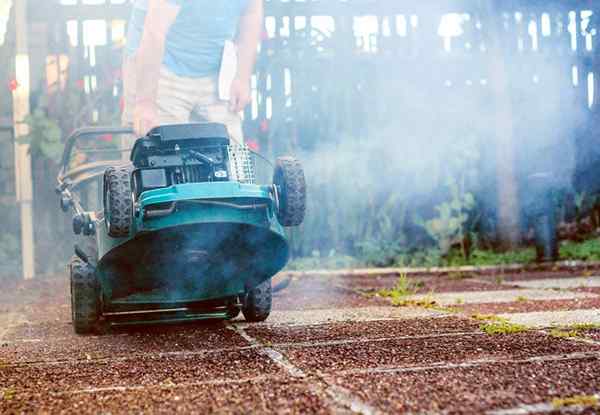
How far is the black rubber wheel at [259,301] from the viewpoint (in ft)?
11.3

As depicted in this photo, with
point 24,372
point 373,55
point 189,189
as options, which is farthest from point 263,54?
point 24,372

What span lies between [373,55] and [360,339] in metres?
3.75

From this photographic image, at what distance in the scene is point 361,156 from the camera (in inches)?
245

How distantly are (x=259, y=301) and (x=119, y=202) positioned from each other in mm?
846

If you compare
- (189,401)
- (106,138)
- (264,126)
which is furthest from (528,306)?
(106,138)

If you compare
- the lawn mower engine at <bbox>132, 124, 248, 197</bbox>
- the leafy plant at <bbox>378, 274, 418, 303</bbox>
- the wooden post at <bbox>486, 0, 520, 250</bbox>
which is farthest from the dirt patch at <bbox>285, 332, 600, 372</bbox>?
the wooden post at <bbox>486, 0, 520, 250</bbox>

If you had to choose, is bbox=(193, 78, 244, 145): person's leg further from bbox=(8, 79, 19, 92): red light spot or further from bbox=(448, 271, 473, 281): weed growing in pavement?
bbox=(8, 79, 19, 92): red light spot

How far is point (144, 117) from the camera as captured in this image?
3.58 m

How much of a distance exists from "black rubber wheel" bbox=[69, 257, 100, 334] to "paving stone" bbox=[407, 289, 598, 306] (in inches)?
57.7

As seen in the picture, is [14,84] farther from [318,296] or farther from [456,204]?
[456,204]

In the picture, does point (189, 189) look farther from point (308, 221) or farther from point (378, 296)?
point (308, 221)

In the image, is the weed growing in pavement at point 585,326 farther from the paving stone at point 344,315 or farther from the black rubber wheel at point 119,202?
the black rubber wheel at point 119,202

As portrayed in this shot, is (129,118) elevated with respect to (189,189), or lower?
elevated

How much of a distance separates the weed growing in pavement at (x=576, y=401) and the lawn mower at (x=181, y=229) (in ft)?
4.15
